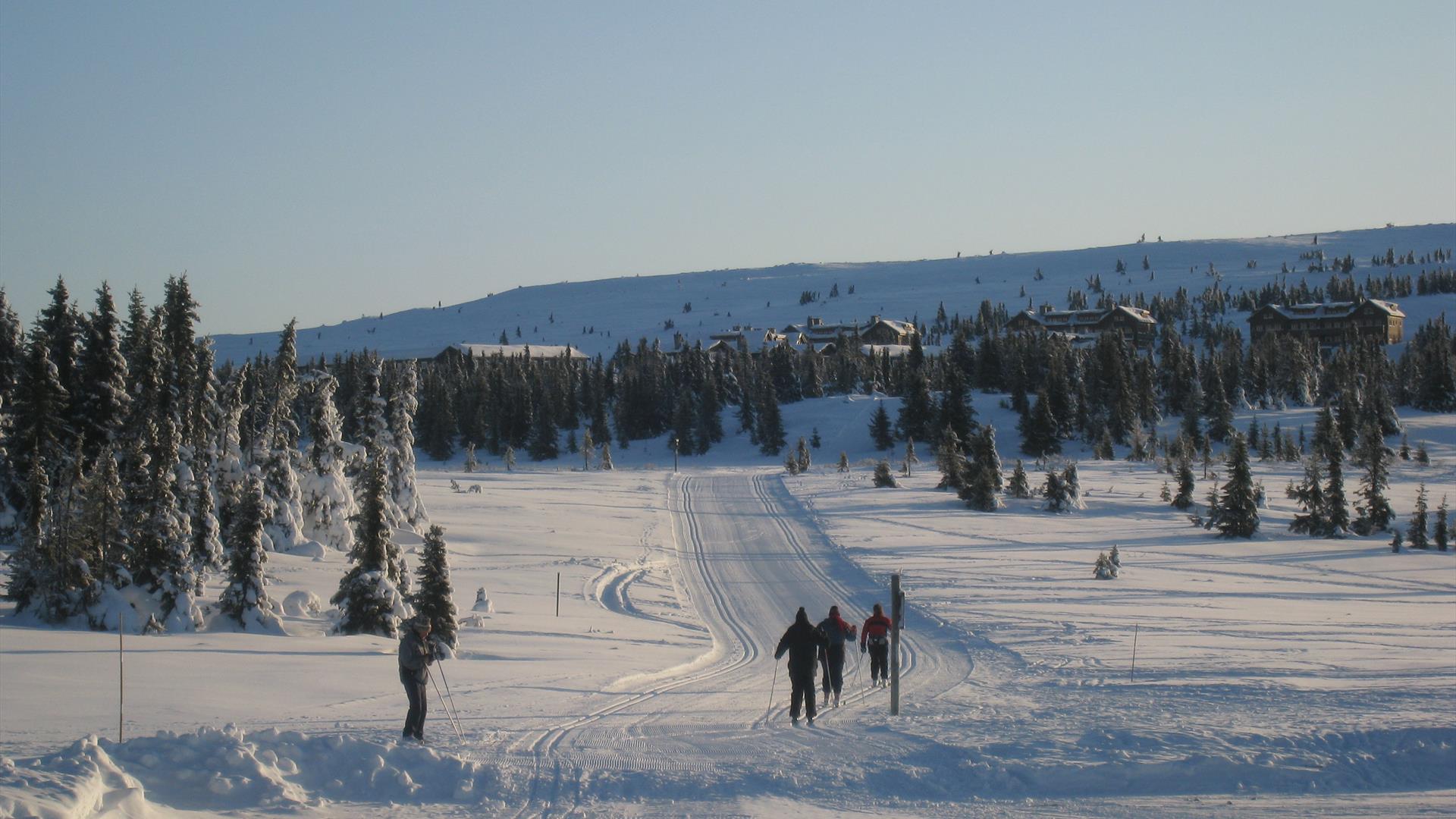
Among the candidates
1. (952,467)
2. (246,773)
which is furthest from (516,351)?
(246,773)

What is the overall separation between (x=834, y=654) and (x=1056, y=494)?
3778cm

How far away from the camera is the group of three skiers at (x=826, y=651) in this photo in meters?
13.0

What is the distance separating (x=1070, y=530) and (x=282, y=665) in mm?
33231

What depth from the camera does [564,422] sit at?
108625mm

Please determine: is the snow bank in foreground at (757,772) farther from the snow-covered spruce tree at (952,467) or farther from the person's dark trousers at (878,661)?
the snow-covered spruce tree at (952,467)

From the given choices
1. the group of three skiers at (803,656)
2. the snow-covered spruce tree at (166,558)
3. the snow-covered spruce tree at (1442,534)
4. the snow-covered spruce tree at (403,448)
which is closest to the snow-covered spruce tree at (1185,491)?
the snow-covered spruce tree at (1442,534)

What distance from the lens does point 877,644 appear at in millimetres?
16297

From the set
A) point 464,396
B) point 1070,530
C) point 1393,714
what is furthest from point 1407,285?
point 1393,714

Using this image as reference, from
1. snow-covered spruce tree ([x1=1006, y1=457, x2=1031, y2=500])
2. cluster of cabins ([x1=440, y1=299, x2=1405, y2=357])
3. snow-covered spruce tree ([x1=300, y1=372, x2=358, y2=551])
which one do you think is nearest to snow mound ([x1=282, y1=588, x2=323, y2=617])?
snow-covered spruce tree ([x1=300, y1=372, x2=358, y2=551])

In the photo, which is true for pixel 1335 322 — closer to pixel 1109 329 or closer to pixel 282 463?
pixel 1109 329

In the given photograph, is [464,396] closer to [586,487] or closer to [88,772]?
[586,487]

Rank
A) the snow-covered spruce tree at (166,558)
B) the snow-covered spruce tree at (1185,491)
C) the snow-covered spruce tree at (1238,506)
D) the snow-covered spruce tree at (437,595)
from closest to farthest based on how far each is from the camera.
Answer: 1. the snow-covered spruce tree at (437,595)
2. the snow-covered spruce tree at (166,558)
3. the snow-covered spruce tree at (1238,506)
4. the snow-covered spruce tree at (1185,491)

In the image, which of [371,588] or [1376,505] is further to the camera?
[1376,505]

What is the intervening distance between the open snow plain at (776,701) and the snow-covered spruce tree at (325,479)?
1.66 meters
